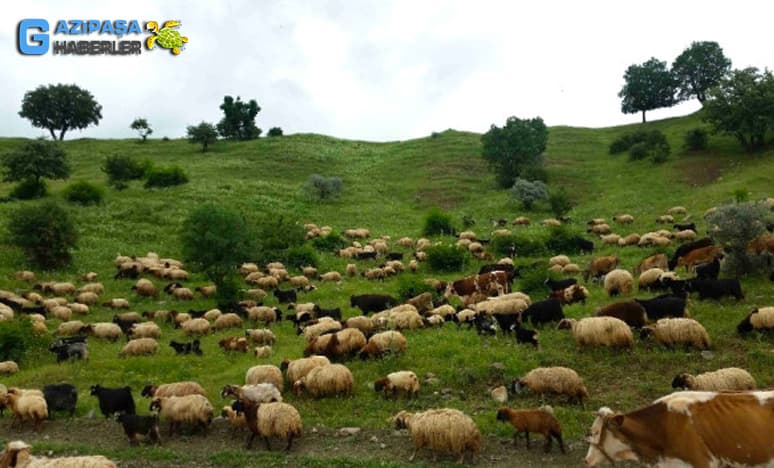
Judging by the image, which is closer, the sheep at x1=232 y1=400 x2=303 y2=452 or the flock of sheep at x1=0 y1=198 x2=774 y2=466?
the sheep at x1=232 y1=400 x2=303 y2=452

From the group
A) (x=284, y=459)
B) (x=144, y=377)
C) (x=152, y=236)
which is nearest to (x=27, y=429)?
(x=144, y=377)

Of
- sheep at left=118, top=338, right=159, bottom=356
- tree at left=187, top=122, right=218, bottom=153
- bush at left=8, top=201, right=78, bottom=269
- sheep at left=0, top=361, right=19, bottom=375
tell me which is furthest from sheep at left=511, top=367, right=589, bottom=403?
tree at left=187, top=122, right=218, bottom=153

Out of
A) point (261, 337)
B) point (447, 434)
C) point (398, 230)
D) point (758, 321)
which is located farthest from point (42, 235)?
point (758, 321)

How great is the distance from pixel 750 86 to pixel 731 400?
5549cm

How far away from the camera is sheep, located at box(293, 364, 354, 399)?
1409cm

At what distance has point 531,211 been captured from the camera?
48094 millimetres

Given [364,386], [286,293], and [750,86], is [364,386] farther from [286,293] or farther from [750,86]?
[750,86]

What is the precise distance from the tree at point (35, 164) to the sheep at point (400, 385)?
155 feet

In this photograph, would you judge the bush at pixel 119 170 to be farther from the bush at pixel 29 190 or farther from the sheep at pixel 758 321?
the sheep at pixel 758 321

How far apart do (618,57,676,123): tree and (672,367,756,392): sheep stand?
3117 inches

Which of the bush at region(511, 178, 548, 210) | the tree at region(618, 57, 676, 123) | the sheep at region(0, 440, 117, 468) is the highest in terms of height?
the tree at region(618, 57, 676, 123)

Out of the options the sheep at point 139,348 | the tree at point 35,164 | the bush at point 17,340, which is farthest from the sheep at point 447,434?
the tree at point 35,164

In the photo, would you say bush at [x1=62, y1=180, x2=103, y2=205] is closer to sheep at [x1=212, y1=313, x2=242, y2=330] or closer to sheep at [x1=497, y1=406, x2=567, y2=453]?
sheep at [x1=212, y1=313, x2=242, y2=330]

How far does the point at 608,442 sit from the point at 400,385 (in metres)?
6.23
